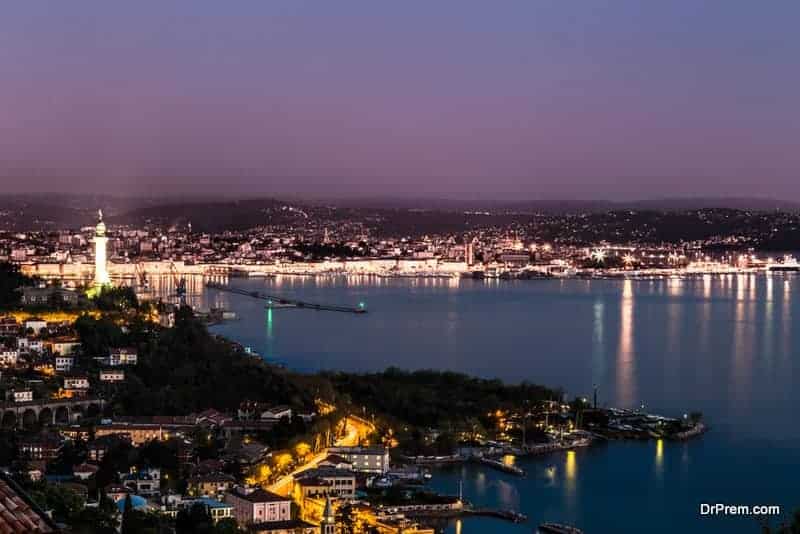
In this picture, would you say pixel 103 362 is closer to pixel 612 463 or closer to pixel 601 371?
pixel 612 463

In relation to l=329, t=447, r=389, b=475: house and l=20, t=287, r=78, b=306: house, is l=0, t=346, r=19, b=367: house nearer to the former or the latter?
l=20, t=287, r=78, b=306: house

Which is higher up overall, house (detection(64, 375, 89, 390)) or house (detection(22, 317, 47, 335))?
house (detection(22, 317, 47, 335))

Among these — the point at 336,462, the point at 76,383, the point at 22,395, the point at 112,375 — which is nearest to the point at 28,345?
the point at 112,375

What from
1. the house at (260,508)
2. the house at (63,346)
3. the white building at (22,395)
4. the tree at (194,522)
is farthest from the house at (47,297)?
the tree at (194,522)

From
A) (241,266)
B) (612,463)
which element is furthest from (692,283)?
(612,463)

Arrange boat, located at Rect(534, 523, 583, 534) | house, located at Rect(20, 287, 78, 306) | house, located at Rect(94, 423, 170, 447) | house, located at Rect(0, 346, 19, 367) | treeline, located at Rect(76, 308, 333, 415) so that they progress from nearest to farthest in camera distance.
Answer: boat, located at Rect(534, 523, 583, 534) < house, located at Rect(94, 423, 170, 447) < treeline, located at Rect(76, 308, 333, 415) < house, located at Rect(0, 346, 19, 367) < house, located at Rect(20, 287, 78, 306)

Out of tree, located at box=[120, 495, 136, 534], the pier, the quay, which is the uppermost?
tree, located at box=[120, 495, 136, 534]

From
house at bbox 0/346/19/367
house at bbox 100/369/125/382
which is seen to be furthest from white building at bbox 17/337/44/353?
house at bbox 100/369/125/382
